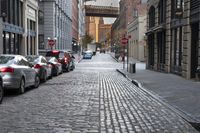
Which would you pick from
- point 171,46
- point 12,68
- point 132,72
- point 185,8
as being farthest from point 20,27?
point 12,68

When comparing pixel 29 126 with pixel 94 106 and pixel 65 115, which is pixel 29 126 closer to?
pixel 65 115

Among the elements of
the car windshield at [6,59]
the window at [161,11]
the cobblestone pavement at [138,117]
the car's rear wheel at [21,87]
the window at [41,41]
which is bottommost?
the cobblestone pavement at [138,117]

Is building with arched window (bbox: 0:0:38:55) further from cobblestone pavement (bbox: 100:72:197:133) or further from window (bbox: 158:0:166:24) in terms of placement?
cobblestone pavement (bbox: 100:72:197:133)

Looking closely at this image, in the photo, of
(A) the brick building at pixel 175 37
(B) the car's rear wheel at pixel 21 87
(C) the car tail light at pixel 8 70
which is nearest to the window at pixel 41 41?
(A) the brick building at pixel 175 37

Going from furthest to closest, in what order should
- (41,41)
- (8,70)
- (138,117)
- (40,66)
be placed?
1. (41,41)
2. (40,66)
3. (8,70)
4. (138,117)

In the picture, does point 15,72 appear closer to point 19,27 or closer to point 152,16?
point 19,27

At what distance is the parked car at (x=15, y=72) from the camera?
1524 centimetres

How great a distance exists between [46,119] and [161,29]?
22.2m

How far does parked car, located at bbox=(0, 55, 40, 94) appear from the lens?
15.2 m

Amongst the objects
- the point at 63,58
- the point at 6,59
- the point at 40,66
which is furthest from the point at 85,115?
the point at 63,58

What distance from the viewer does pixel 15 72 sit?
1559cm

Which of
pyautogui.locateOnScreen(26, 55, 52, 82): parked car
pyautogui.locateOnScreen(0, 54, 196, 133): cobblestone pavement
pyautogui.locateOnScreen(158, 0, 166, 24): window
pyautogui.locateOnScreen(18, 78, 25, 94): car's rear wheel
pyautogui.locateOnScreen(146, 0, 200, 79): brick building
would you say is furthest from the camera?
pyautogui.locateOnScreen(158, 0, 166, 24): window

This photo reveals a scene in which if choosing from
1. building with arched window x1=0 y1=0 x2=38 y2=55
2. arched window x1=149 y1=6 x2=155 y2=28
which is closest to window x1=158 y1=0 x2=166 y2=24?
arched window x1=149 y1=6 x2=155 y2=28

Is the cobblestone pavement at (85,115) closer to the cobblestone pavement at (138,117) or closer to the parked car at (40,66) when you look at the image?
the cobblestone pavement at (138,117)
